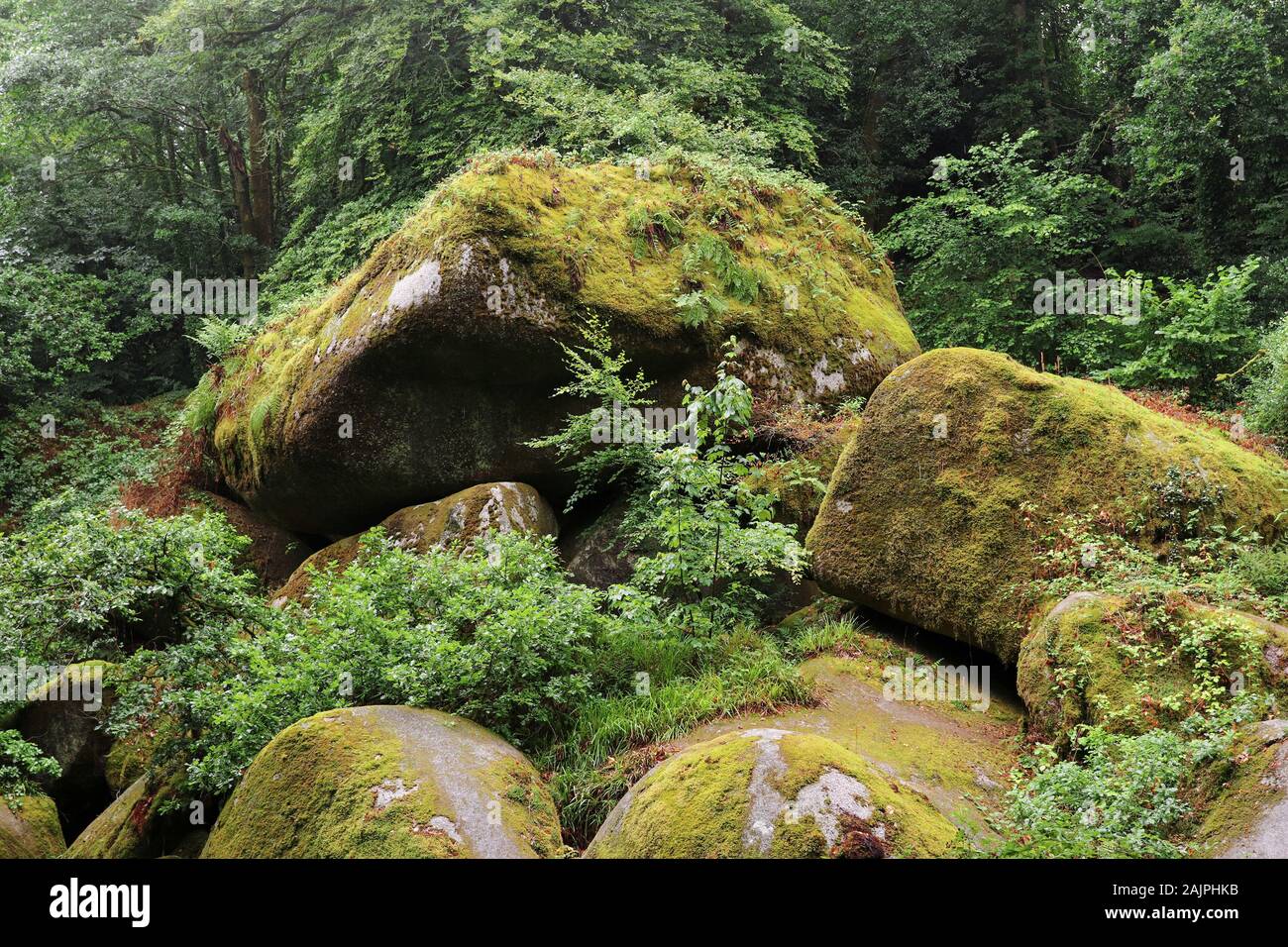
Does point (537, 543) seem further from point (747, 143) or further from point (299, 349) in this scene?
point (747, 143)

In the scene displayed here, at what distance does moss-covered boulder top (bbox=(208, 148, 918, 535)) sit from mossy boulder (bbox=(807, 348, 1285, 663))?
8.91ft

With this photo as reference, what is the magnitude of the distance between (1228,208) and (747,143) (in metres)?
7.82

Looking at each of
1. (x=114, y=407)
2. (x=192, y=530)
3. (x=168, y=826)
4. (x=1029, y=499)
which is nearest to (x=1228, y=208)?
(x=1029, y=499)

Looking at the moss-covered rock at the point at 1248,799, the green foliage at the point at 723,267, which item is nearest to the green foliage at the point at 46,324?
the green foliage at the point at 723,267

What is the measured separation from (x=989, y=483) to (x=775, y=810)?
4.22 metres

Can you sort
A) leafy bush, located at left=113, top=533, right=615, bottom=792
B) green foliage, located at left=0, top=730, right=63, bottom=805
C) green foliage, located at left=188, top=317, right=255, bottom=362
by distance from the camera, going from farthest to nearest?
green foliage, located at left=188, top=317, right=255, bottom=362
green foliage, located at left=0, top=730, right=63, bottom=805
leafy bush, located at left=113, top=533, right=615, bottom=792

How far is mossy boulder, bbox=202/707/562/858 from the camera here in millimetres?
4773

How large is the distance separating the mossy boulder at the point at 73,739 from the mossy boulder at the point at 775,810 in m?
6.49

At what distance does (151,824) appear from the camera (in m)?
6.72

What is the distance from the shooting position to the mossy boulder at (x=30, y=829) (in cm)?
690

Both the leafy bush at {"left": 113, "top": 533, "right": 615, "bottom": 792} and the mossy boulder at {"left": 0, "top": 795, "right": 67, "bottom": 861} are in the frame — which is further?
the mossy boulder at {"left": 0, "top": 795, "right": 67, "bottom": 861}

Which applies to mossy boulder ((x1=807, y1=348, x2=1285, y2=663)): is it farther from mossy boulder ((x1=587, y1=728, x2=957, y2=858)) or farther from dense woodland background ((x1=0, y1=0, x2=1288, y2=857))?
mossy boulder ((x1=587, y1=728, x2=957, y2=858))

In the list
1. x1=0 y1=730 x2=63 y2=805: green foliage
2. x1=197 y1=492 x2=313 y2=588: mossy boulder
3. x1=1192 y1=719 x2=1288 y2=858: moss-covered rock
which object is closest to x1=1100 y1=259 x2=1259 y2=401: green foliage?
x1=1192 y1=719 x2=1288 y2=858: moss-covered rock

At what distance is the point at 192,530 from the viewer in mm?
7652
